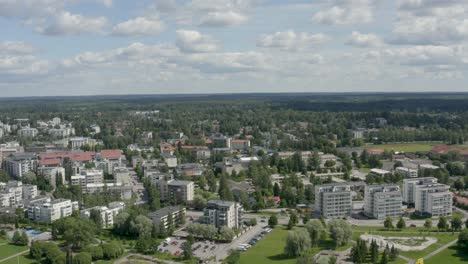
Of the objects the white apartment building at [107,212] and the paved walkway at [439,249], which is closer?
the paved walkway at [439,249]

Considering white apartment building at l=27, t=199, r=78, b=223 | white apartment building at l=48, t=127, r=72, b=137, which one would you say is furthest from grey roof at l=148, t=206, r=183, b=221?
white apartment building at l=48, t=127, r=72, b=137

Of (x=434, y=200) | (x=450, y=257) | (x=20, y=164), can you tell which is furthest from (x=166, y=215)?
(x=20, y=164)

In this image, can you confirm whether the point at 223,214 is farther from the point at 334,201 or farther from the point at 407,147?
the point at 407,147

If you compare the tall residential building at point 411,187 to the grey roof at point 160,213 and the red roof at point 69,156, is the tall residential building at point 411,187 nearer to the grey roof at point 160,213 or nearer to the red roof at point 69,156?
the grey roof at point 160,213

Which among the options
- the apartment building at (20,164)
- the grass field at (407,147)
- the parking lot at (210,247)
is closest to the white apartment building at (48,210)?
the parking lot at (210,247)

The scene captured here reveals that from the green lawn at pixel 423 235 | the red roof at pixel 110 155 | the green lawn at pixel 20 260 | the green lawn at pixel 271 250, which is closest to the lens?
the green lawn at pixel 271 250

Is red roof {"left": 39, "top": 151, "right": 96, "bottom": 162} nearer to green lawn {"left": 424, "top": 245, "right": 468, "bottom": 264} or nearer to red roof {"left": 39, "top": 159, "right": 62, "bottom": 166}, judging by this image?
red roof {"left": 39, "top": 159, "right": 62, "bottom": 166}
